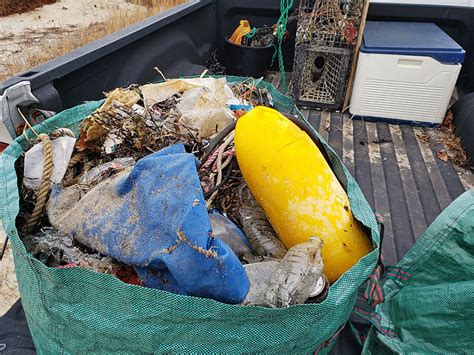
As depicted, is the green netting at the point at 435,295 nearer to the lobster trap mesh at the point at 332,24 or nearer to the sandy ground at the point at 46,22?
the lobster trap mesh at the point at 332,24

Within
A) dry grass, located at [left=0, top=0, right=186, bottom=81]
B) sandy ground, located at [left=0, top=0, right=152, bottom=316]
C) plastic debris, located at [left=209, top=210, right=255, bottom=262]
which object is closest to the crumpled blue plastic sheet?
plastic debris, located at [left=209, top=210, right=255, bottom=262]

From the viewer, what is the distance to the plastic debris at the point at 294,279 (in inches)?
33.0

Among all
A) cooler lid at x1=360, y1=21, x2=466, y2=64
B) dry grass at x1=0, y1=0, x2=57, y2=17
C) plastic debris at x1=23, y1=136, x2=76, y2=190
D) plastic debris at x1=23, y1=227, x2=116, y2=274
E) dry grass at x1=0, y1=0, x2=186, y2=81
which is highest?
plastic debris at x1=23, y1=136, x2=76, y2=190

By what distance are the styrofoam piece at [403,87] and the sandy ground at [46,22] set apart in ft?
18.6

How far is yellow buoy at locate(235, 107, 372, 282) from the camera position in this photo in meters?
1.10

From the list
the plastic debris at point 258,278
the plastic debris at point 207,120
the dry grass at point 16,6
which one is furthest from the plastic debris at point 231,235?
the dry grass at point 16,6

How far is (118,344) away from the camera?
0.80 m

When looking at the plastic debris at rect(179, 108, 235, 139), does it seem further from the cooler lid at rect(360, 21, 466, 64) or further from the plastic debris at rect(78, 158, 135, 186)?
the cooler lid at rect(360, 21, 466, 64)

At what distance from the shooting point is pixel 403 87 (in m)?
2.62

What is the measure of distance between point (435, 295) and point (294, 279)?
0.52 m

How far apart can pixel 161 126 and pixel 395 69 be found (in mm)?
1874

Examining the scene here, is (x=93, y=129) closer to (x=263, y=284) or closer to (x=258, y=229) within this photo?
(x=258, y=229)

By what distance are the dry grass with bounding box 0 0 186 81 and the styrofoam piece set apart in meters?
3.05

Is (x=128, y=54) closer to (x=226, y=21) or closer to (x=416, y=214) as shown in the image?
(x=226, y=21)
